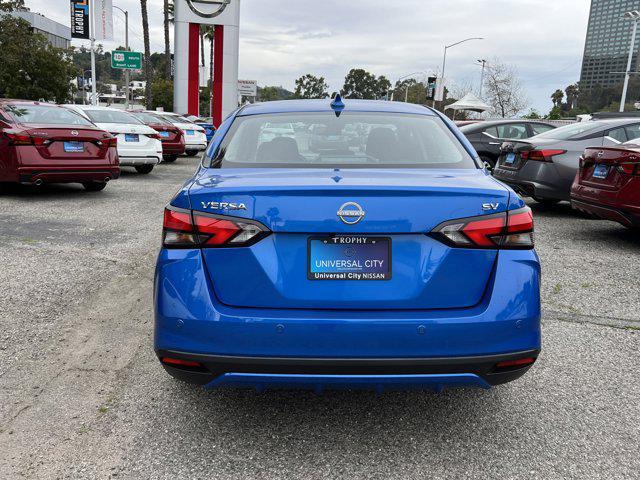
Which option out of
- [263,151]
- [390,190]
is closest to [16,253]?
[263,151]

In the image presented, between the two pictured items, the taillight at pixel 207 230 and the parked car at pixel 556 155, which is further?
the parked car at pixel 556 155

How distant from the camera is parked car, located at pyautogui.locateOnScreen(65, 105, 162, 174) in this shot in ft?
43.5

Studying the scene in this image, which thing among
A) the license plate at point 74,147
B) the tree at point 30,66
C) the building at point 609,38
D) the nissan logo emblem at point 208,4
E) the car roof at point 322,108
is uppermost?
the building at point 609,38

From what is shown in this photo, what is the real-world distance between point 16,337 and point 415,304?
2.90 m

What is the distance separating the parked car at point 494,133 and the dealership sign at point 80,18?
20.0 metres

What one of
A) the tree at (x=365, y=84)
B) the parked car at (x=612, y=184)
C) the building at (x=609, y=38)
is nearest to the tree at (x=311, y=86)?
the tree at (x=365, y=84)

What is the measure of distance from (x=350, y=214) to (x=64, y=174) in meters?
8.17

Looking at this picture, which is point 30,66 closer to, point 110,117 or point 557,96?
point 110,117

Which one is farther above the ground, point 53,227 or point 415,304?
point 415,304

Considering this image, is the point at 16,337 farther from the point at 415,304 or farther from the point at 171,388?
the point at 415,304

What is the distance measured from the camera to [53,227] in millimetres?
7566

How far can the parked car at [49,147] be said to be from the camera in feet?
29.6

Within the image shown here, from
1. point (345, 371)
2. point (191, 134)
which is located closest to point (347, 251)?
point (345, 371)

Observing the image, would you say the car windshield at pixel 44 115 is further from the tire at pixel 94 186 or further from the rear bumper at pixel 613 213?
the rear bumper at pixel 613 213
